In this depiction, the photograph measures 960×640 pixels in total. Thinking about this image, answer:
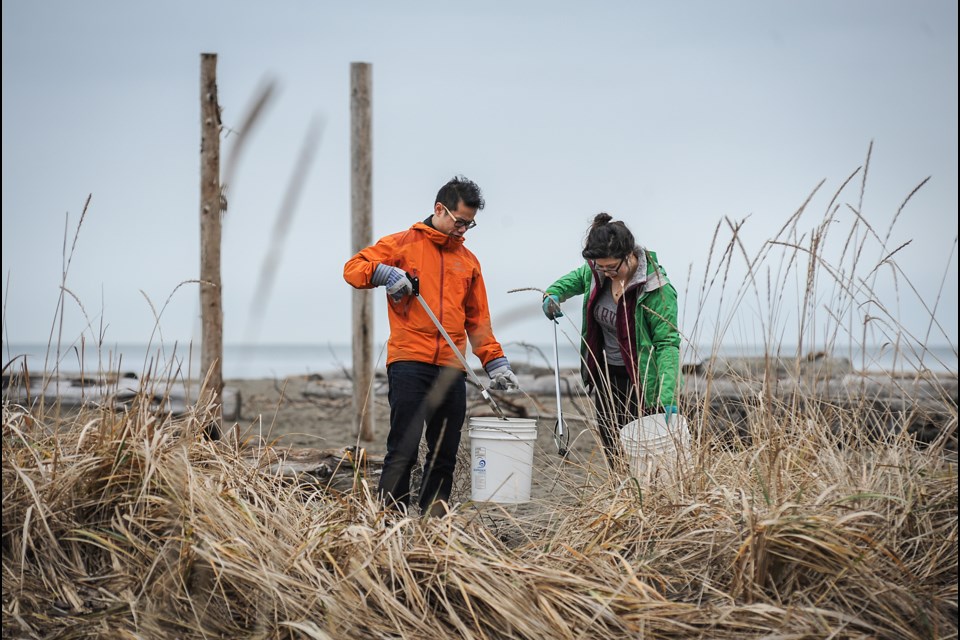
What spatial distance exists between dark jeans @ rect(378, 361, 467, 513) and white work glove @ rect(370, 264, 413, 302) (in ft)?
1.11

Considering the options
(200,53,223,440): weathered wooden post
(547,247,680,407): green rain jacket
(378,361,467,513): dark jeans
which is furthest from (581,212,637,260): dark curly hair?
(200,53,223,440): weathered wooden post

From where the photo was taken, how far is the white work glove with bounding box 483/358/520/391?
432cm

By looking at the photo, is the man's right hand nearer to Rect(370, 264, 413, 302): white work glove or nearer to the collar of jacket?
Rect(370, 264, 413, 302): white work glove

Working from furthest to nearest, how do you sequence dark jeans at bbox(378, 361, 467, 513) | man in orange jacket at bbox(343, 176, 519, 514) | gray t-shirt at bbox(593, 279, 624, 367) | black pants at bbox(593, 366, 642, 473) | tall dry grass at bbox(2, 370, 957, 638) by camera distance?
gray t-shirt at bbox(593, 279, 624, 367)
man in orange jacket at bbox(343, 176, 519, 514)
dark jeans at bbox(378, 361, 467, 513)
black pants at bbox(593, 366, 642, 473)
tall dry grass at bbox(2, 370, 957, 638)

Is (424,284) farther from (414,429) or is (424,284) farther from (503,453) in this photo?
(503,453)

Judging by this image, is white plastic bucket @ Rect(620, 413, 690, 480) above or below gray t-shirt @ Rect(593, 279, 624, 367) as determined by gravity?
below

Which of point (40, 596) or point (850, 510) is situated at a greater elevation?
point (850, 510)

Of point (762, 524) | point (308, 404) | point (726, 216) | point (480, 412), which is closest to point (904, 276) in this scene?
point (726, 216)

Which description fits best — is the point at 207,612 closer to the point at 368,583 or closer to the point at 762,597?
the point at 368,583

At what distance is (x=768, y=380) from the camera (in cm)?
280

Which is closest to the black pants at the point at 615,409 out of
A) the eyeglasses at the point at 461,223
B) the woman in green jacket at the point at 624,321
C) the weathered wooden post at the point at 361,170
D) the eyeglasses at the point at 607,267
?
the woman in green jacket at the point at 624,321

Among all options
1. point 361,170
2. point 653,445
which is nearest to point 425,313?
point 653,445

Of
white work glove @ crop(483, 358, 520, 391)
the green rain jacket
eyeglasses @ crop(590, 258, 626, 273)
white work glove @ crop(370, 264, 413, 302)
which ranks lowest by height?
white work glove @ crop(483, 358, 520, 391)

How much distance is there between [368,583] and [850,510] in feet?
4.84
